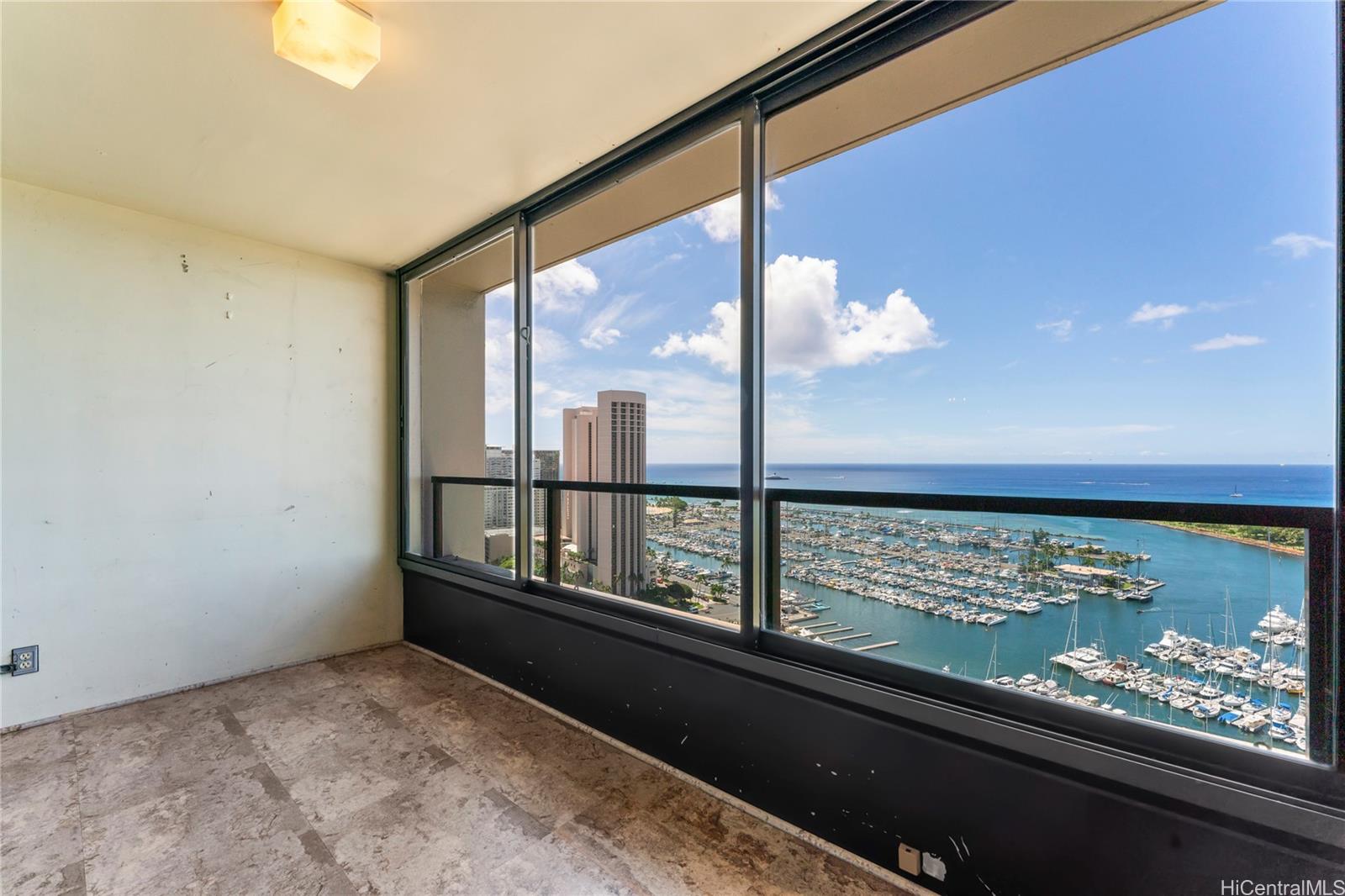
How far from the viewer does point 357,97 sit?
6.39ft

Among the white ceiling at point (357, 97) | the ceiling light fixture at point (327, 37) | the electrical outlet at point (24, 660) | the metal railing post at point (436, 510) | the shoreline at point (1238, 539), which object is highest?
the white ceiling at point (357, 97)

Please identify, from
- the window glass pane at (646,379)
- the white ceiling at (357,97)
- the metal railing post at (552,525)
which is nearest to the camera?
the white ceiling at (357,97)

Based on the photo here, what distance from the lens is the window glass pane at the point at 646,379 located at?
7.37 feet

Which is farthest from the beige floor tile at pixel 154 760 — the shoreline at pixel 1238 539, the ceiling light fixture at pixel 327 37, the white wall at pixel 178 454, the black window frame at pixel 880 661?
the shoreline at pixel 1238 539

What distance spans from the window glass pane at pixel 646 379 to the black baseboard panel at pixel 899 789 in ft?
1.01

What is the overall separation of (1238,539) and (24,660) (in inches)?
185

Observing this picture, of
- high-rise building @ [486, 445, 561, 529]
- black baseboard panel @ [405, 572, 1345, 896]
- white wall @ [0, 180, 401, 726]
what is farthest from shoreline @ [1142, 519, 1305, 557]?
white wall @ [0, 180, 401, 726]

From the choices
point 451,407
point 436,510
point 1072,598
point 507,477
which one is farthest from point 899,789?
point 451,407

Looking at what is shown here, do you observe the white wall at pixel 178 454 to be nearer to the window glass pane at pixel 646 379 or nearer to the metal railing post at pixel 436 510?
the metal railing post at pixel 436 510

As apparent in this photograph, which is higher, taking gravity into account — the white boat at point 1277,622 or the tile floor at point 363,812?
the white boat at point 1277,622

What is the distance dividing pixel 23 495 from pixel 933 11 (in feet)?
14.2

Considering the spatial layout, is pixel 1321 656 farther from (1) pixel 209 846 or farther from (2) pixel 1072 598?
(1) pixel 209 846

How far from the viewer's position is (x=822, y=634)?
5.91 feet

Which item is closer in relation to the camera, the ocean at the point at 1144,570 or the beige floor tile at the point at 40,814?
the ocean at the point at 1144,570
